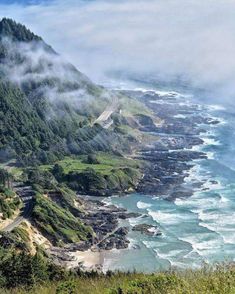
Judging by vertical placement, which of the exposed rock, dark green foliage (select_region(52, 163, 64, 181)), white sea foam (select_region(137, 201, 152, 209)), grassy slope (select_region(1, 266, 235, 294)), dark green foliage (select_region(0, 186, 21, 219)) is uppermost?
grassy slope (select_region(1, 266, 235, 294))

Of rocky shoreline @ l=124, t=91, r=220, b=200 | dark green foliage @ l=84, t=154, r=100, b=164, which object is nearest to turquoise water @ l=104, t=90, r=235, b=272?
rocky shoreline @ l=124, t=91, r=220, b=200

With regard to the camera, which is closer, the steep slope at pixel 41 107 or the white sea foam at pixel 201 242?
the white sea foam at pixel 201 242

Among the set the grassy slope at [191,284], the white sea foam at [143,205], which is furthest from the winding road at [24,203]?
the grassy slope at [191,284]

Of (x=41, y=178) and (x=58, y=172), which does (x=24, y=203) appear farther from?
(x=58, y=172)

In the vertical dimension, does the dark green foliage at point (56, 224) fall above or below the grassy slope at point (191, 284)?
below

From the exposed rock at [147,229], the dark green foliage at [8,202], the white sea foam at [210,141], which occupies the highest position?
the dark green foliage at [8,202]

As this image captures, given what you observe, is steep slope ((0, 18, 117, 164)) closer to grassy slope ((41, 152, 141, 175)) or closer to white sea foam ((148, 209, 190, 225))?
grassy slope ((41, 152, 141, 175))

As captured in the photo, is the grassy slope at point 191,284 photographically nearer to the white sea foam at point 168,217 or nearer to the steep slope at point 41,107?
the white sea foam at point 168,217

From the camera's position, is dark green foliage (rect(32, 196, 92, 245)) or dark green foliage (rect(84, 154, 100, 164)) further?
dark green foliage (rect(84, 154, 100, 164))

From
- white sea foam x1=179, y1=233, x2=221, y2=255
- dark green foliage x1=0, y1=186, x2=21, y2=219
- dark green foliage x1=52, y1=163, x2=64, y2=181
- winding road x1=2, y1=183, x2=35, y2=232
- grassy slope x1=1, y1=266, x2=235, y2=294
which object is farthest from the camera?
dark green foliage x1=52, y1=163, x2=64, y2=181
